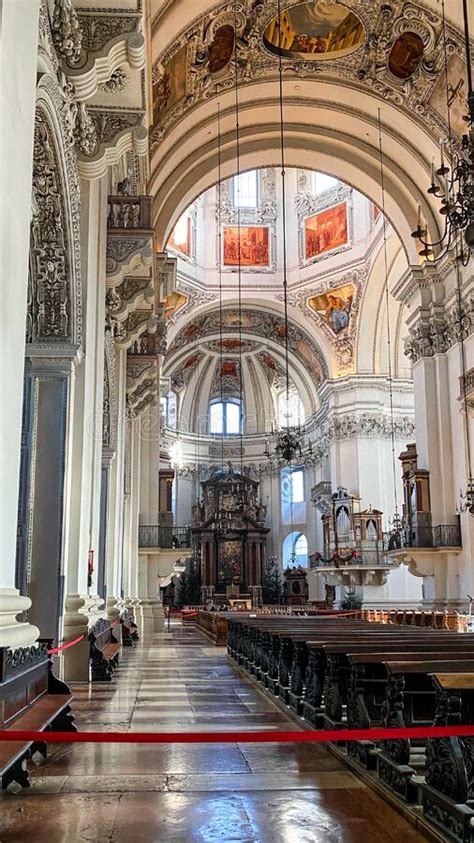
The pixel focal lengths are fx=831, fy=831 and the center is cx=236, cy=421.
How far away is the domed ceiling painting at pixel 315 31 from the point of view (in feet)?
53.3

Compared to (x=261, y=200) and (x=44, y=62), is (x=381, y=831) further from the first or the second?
(x=261, y=200)

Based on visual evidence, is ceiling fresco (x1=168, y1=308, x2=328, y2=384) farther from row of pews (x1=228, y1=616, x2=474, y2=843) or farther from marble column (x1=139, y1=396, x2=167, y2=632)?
row of pews (x1=228, y1=616, x2=474, y2=843)

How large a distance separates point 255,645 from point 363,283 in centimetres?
2006

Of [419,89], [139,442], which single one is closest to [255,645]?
[139,442]

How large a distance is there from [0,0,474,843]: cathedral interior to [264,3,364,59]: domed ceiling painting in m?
0.06

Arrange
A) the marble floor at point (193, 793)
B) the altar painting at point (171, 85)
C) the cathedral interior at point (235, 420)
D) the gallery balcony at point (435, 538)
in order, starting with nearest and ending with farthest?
the marble floor at point (193, 793) < the cathedral interior at point (235, 420) < the altar painting at point (171, 85) < the gallery balcony at point (435, 538)

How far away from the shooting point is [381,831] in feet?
10.4

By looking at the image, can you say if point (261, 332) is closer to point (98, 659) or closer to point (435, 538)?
point (435, 538)

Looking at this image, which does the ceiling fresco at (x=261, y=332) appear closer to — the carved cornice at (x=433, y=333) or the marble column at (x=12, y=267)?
the carved cornice at (x=433, y=333)

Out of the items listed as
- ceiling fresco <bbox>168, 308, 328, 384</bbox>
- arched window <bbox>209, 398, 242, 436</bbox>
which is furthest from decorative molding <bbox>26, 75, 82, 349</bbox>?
arched window <bbox>209, 398, 242, 436</bbox>

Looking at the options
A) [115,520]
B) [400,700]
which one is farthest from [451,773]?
[115,520]

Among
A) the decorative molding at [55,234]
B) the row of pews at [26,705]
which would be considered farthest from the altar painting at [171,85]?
the row of pews at [26,705]

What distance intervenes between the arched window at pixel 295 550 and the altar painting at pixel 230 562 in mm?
2336

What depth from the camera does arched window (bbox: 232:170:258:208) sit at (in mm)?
31266
